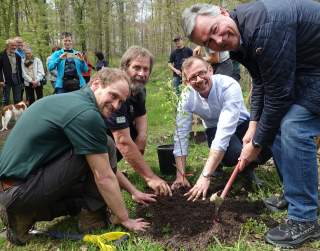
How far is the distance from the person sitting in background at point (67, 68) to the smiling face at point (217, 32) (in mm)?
5603

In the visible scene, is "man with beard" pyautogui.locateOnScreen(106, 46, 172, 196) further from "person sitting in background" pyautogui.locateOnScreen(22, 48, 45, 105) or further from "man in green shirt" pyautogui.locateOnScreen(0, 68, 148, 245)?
"person sitting in background" pyautogui.locateOnScreen(22, 48, 45, 105)

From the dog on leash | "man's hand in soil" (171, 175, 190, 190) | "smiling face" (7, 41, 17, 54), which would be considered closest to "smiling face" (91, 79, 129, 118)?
"man's hand in soil" (171, 175, 190, 190)

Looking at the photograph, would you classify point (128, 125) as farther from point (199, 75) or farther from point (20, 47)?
point (20, 47)

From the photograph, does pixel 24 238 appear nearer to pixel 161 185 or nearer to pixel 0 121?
pixel 161 185

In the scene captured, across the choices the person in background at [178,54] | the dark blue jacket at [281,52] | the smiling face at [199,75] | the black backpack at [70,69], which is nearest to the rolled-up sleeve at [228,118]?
the smiling face at [199,75]

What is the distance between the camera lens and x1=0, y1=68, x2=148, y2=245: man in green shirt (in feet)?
9.10

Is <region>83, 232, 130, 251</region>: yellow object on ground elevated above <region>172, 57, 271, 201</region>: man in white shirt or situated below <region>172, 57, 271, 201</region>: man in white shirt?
below

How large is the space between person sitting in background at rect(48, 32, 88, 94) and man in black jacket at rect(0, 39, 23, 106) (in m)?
2.50

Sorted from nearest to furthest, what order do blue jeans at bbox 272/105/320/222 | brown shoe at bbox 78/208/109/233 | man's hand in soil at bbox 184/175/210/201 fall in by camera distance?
blue jeans at bbox 272/105/320/222 < brown shoe at bbox 78/208/109/233 < man's hand in soil at bbox 184/175/210/201

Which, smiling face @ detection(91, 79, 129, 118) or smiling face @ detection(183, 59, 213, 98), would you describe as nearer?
smiling face @ detection(91, 79, 129, 118)

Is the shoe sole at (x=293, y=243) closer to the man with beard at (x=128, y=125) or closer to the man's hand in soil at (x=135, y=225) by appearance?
the man's hand in soil at (x=135, y=225)

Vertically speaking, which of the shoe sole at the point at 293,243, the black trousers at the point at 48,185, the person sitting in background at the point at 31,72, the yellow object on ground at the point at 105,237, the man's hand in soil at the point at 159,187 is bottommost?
the person sitting in background at the point at 31,72

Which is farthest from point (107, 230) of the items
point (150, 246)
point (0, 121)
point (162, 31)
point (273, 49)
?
point (162, 31)

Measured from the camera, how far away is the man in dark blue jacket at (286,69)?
2.49m
